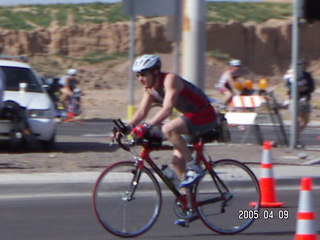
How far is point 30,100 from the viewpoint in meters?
15.1

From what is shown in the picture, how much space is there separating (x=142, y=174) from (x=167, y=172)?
24 cm

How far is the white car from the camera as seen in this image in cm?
1474

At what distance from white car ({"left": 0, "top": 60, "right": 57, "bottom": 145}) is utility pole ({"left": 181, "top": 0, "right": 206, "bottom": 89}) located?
2.48 meters

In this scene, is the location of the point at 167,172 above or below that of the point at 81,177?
above

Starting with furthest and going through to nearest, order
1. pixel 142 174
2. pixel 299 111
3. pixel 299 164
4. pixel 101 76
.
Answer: pixel 101 76 → pixel 299 111 → pixel 299 164 → pixel 142 174

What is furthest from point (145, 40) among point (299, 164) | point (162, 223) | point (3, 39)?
point (162, 223)

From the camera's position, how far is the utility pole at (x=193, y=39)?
13945mm

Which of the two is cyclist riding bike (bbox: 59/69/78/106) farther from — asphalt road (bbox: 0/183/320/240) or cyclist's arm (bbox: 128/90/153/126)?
cyclist's arm (bbox: 128/90/153/126)

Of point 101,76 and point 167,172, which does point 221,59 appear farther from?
point 167,172

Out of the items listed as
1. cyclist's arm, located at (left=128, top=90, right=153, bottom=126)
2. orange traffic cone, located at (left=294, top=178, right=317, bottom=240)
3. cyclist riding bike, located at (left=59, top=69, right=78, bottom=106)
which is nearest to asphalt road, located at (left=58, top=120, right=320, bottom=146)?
cyclist riding bike, located at (left=59, top=69, right=78, bottom=106)

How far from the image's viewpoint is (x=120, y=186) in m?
8.44

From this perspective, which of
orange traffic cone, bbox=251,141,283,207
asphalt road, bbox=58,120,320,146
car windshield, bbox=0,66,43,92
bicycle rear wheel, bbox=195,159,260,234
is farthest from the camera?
asphalt road, bbox=58,120,320,146

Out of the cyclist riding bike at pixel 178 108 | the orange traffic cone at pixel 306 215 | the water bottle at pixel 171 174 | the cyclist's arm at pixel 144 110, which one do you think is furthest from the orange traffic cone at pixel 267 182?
the orange traffic cone at pixel 306 215

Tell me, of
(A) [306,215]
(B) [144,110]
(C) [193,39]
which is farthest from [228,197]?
(C) [193,39]
